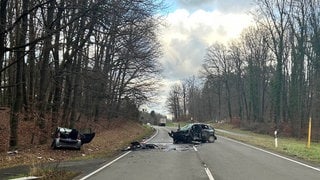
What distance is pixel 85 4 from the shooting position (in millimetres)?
21438

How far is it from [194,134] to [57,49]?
13640mm

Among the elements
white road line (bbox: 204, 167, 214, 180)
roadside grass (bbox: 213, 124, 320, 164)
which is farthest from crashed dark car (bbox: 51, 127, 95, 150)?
roadside grass (bbox: 213, 124, 320, 164)

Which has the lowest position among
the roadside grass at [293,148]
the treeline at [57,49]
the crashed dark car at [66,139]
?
the roadside grass at [293,148]

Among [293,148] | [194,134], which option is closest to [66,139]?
[293,148]

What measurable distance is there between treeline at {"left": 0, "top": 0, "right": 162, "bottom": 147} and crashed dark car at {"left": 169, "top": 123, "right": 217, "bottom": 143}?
24.3 feet

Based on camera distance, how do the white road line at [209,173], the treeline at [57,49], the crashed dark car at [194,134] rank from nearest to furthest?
the white road line at [209,173]
the treeline at [57,49]
the crashed dark car at [194,134]

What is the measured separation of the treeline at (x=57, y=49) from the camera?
20.9 meters

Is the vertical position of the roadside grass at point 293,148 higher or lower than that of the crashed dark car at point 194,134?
lower

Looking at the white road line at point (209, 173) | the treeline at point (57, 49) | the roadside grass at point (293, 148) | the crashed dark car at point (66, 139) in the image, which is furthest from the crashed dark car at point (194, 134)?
the white road line at point (209, 173)

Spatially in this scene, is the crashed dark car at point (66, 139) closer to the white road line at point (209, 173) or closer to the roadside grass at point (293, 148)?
the white road line at point (209, 173)

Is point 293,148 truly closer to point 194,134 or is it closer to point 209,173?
point 194,134

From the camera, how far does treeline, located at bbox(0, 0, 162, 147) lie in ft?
68.6

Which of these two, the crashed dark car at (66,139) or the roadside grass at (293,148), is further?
the crashed dark car at (66,139)

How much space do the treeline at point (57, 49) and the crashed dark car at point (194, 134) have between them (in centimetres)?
740
